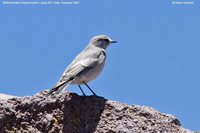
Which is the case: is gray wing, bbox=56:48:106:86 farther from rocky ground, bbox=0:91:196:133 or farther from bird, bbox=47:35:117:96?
rocky ground, bbox=0:91:196:133

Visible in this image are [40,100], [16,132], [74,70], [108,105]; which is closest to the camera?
[16,132]

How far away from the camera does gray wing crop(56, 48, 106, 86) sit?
7491mm

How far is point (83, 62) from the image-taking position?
805 cm

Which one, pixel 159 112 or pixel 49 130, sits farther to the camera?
pixel 159 112

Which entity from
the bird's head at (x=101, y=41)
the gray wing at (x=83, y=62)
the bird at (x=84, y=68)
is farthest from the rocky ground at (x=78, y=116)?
the bird's head at (x=101, y=41)

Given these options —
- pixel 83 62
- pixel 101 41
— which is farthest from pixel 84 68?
pixel 101 41

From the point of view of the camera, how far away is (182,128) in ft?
21.4

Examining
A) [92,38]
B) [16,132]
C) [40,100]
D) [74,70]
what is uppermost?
[92,38]

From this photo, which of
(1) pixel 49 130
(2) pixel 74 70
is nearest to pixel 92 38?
(2) pixel 74 70

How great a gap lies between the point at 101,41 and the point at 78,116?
380cm

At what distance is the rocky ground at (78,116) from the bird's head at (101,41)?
3162 millimetres

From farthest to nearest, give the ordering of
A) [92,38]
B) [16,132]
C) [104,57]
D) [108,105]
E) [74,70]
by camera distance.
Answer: [92,38]
[104,57]
[74,70]
[108,105]
[16,132]

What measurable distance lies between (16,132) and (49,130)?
0.40m

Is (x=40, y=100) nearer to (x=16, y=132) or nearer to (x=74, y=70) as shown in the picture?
→ (x=16, y=132)
